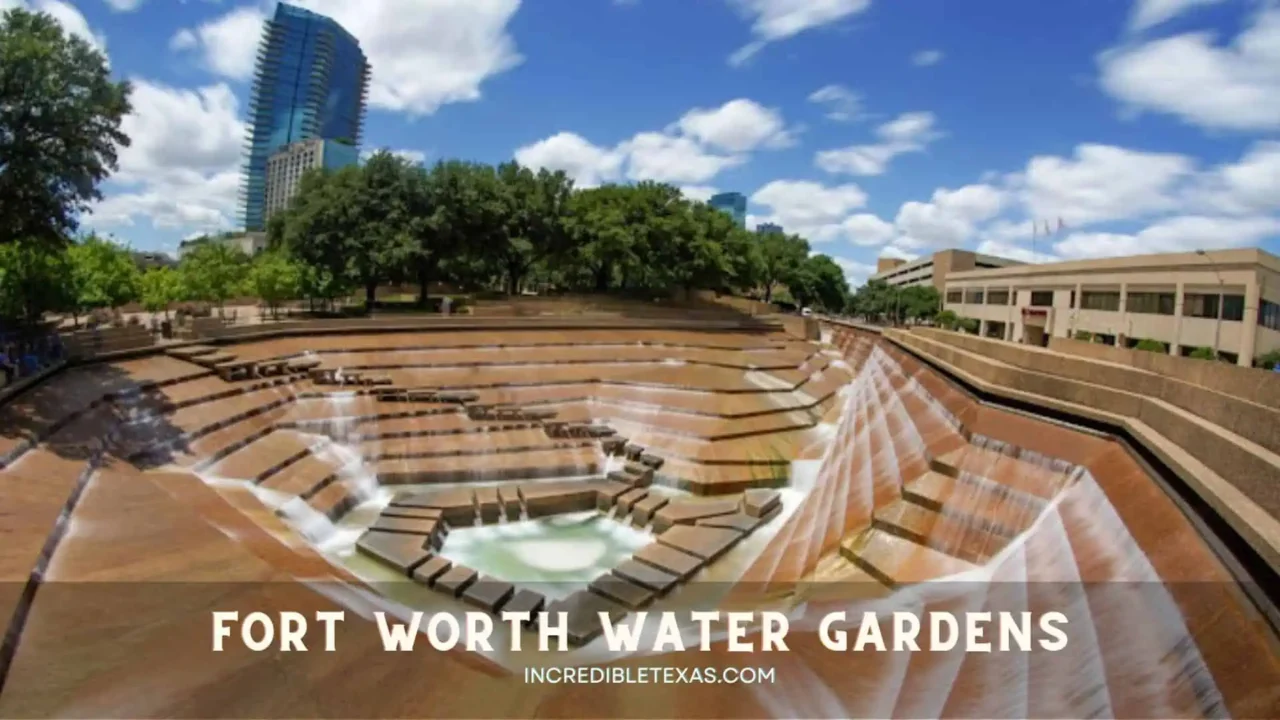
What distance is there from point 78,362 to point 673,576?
63.1ft

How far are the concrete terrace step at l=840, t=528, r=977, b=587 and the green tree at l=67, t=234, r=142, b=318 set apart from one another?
3294cm

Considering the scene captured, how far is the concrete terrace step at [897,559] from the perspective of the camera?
1025 centimetres

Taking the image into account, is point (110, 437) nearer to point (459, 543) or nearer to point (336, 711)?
point (459, 543)

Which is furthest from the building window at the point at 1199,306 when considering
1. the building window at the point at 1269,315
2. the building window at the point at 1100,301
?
the building window at the point at 1100,301

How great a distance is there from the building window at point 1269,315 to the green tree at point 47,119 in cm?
4862

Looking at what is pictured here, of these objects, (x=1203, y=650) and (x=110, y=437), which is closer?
(x=1203, y=650)

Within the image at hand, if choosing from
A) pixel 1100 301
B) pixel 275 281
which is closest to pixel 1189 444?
pixel 275 281

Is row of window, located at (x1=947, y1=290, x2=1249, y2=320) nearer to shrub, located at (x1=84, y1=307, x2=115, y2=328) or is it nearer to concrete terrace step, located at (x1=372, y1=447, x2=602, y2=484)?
concrete terrace step, located at (x1=372, y1=447, x2=602, y2=484)

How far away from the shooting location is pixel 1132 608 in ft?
23.2

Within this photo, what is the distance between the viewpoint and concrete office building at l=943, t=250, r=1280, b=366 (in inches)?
1395

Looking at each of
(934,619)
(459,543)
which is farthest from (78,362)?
(934,619)

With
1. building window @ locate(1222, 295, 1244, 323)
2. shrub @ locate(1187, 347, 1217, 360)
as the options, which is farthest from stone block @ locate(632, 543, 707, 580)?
building window @ locate(1222, 295, 1244, 323)

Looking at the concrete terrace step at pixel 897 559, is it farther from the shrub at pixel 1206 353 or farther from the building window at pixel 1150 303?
the building window at pixel 1150 303

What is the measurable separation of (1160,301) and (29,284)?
57188 mm
